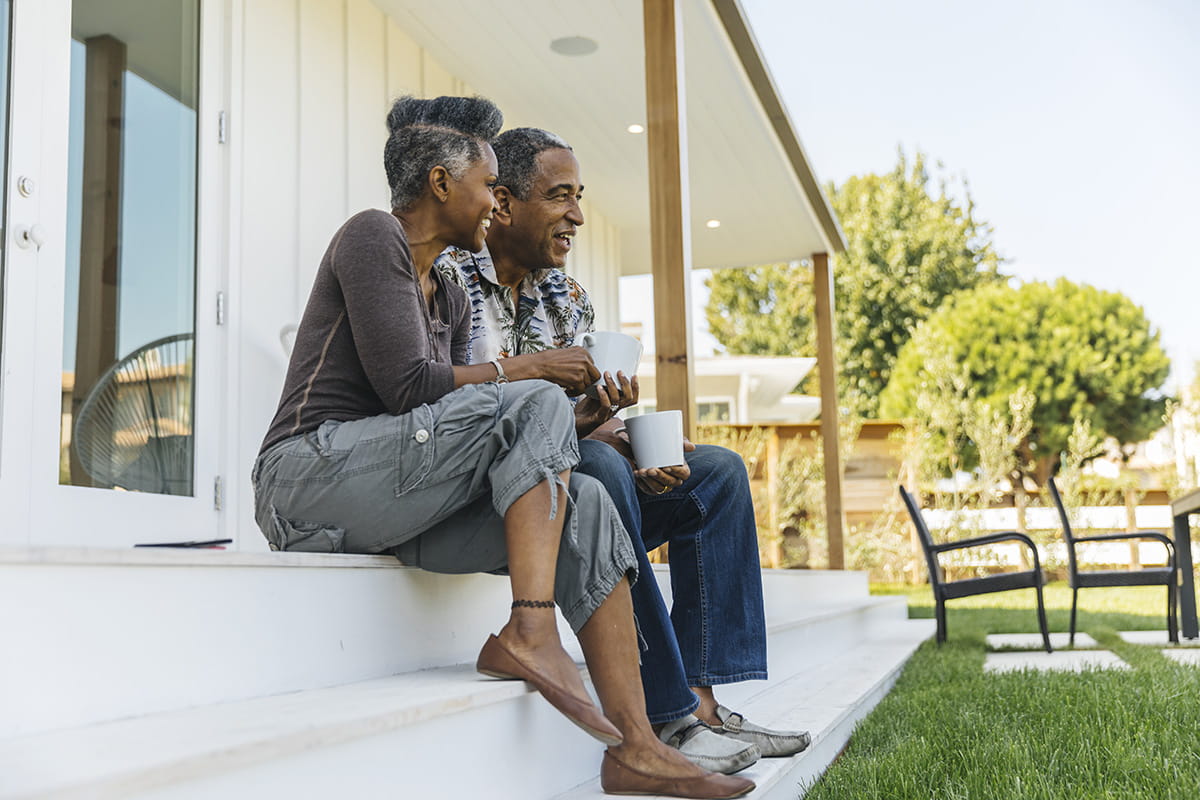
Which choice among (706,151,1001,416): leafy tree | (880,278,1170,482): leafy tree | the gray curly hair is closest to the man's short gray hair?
the gray curly hair

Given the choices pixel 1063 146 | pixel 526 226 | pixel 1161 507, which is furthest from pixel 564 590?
pixel 1063 146

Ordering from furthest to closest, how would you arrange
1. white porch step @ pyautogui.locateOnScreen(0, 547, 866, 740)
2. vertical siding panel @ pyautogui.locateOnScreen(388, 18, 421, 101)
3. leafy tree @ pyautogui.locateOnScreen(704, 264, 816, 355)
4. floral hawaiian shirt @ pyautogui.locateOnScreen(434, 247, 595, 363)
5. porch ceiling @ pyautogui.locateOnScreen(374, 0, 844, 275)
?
leafy tree @ pyautogui.locateOnScreen(704, 264, 816, 355) < vertical siding panel @ pyautogui.locateOnScreen(388, 18, 421, 101) < porch ceiling @ pyautogui.locateOnScreen(374, 0, 844, 275) < floral hawaiian shirt @ pyautogui.locateOnScreen(434, 247, 595, 363) < white porch step @ pyautogui.locateOnScreen(0, 547, 866, 740)

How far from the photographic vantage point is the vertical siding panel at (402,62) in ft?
13.9

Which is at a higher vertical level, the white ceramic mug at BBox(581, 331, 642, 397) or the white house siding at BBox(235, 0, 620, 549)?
the white house siding at BBox(235, 0, 620, 549)

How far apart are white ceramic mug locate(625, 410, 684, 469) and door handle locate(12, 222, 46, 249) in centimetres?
148

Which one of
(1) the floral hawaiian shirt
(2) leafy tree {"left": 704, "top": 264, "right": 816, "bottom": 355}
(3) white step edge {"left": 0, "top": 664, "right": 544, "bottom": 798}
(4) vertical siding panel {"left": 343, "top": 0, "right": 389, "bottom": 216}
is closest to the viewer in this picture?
(3) white step edge {"left": 0, "top": 664, "right": 544, "bottom": 798}

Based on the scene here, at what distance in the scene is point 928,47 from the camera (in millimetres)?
31562

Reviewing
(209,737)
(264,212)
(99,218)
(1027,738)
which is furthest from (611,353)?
(264,212)

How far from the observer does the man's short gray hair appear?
2.19 m

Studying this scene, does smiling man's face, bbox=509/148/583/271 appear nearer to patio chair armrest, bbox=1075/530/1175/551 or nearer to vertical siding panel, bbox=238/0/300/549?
vertical siding panel, bbox=238/0/300/549

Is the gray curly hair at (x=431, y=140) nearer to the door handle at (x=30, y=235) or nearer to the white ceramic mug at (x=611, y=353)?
the white ceramic mug at (x=611, y=353)

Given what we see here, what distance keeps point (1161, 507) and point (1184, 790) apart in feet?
35.8

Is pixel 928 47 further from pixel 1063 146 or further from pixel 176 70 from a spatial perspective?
pixel 176 70

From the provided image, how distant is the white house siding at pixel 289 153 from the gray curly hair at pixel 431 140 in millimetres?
1236
